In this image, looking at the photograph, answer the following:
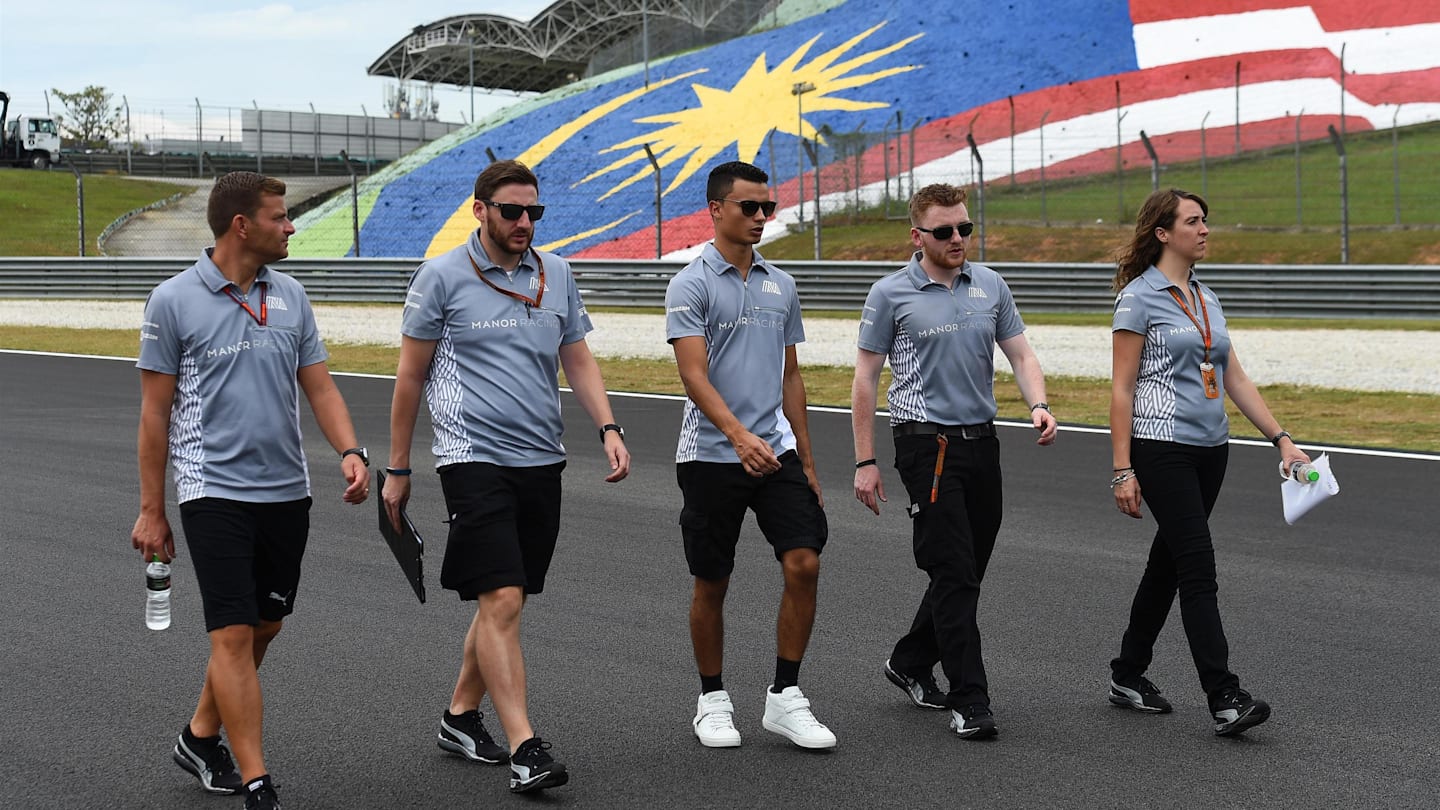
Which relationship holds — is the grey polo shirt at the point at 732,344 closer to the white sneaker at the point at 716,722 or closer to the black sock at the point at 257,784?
the white sneaker at the point at 716,722

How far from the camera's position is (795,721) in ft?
16.8

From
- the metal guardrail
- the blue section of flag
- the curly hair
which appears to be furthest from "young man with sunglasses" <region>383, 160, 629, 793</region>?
the blue section of flag

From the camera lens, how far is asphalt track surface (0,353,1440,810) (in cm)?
474

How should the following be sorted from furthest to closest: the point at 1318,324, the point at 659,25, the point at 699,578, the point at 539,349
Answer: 1. the point at 659,25
2. the point at 1318,324
3. the point at 699,578
4. the point at 539,349

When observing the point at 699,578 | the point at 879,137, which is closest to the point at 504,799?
the point at 699,578

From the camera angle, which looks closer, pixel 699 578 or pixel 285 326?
pixel 285 326

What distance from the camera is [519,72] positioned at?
76.0m

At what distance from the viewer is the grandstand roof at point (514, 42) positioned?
2682 inches

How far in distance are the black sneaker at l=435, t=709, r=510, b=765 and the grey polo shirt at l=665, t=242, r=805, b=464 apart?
1096 millimetres

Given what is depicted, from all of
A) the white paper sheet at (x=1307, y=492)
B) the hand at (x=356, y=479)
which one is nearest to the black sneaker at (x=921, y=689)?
the white paper sheet at (x=1307, y=492)

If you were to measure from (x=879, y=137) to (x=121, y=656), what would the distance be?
32.3 m

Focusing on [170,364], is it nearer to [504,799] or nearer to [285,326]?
[285,326]

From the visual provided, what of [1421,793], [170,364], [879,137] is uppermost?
[879,137]

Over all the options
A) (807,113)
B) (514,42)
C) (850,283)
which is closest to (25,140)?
(514,42)
